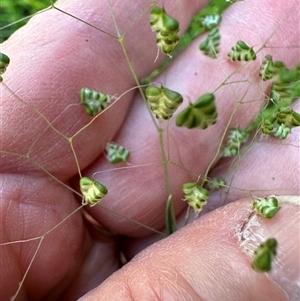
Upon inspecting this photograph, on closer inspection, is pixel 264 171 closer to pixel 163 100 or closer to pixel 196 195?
pixel 196 195

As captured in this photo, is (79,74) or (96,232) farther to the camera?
(96,232)

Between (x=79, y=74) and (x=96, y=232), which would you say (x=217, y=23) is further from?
(x=96, y=232)

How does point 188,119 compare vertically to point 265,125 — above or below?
above

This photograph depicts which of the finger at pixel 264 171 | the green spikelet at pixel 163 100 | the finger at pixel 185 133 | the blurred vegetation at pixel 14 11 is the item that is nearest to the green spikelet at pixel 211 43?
the finger at pixel 185 133

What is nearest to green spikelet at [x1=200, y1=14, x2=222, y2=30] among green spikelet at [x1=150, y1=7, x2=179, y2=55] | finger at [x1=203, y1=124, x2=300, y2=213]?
finger at [x1=203, y1=124, x2=300, y2=213]

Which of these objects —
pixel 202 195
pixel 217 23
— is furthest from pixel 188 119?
pixel 217 23

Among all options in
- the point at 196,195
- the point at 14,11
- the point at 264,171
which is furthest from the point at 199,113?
the point at 14,11

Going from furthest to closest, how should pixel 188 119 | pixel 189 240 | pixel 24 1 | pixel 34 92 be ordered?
pixel 24 1 < pixel 34 92 < pixel 189 240 < pixel 188 119
